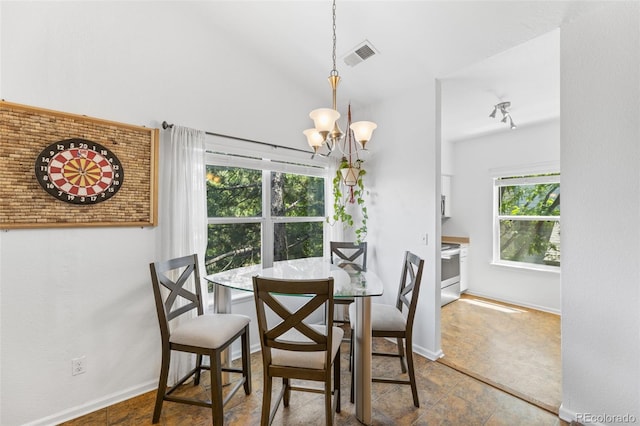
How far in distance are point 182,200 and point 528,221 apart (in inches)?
186

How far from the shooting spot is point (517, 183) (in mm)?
4086

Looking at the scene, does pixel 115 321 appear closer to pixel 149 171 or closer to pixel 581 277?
pixel 149 171

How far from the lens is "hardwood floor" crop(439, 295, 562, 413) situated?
6.95 ft

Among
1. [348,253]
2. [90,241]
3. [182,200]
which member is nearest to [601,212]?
[348,253]

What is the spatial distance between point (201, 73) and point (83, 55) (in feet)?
2.70

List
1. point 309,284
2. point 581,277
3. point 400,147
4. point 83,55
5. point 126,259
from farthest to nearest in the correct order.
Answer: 1. point 400,147
2. point 126,259
3. point 83,55
4. point 581,277
5. point 309,284

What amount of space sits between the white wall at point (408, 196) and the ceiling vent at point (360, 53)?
0.60 meters

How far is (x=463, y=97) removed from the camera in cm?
297

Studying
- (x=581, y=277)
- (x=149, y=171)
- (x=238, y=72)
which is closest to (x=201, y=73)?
(x=238, y=72)

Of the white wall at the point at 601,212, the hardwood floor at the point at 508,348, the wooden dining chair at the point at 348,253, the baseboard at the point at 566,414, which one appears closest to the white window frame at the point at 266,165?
the wooden dining chair at the point at 348,253

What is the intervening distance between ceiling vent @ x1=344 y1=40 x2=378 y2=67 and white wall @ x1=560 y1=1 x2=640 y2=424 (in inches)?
53.6

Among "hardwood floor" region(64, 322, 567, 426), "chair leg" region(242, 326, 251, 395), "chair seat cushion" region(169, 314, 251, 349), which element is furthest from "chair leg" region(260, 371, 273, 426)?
"chair leg" region(242, 326, 251, 395)

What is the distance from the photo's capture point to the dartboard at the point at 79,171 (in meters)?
1.78

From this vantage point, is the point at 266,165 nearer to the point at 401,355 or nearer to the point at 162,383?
the point at 162,383
